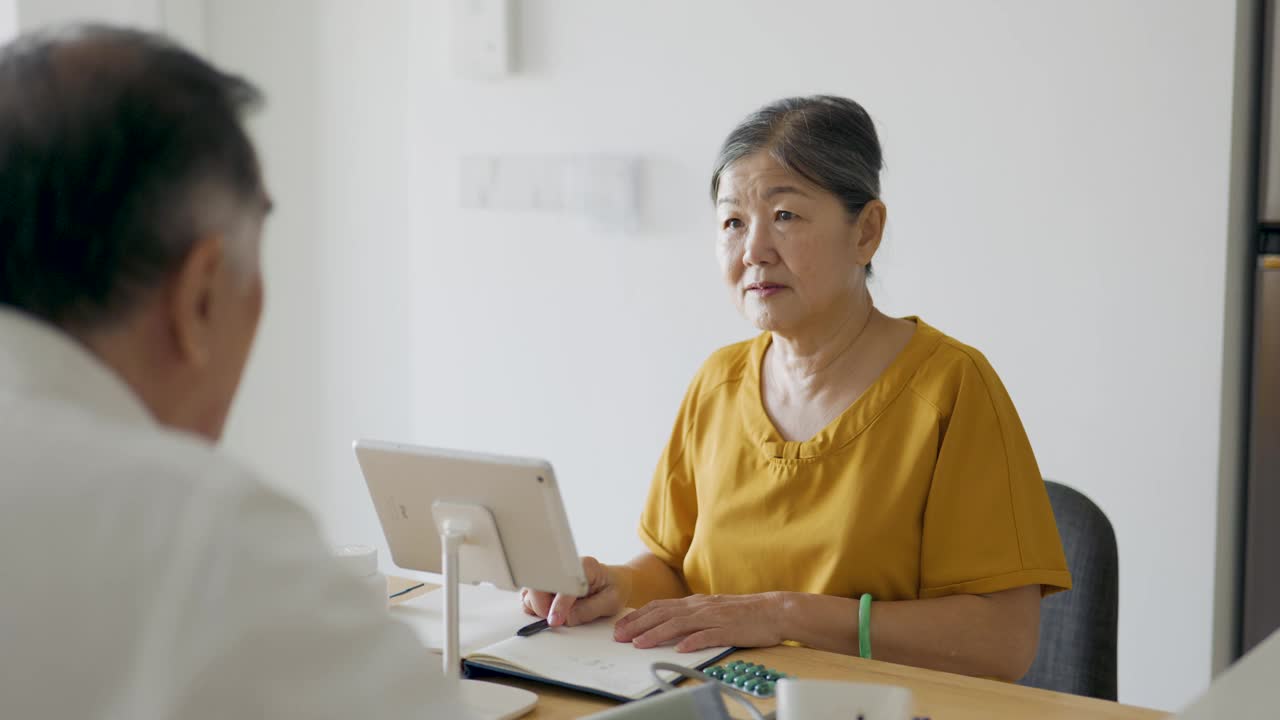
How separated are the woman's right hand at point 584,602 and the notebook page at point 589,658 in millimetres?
26

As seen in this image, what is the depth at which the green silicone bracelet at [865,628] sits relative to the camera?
1623 mm

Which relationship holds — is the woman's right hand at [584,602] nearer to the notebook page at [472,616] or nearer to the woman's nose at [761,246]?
the notebook page at [472,616]

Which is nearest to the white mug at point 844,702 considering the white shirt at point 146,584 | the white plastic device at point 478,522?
the white plastic device at point 478,522

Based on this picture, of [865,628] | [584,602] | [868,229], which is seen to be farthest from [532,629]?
[868,229]

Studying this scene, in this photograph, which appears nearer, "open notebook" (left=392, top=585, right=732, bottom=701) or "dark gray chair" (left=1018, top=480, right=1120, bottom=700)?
"open notebook" (left=392, top=585, right=732, bottom=701)

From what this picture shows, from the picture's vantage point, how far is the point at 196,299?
83 cm

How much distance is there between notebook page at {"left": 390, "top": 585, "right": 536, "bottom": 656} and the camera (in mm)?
1614

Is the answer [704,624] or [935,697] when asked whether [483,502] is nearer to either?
[704,624]

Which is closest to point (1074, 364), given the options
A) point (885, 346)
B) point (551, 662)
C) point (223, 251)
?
point (885, 346)

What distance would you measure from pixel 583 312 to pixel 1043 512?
1.69 m

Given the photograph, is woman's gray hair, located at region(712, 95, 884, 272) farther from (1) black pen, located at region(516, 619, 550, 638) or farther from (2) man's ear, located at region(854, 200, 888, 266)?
(1) black pen, located at region(516, 619, 550, 638)

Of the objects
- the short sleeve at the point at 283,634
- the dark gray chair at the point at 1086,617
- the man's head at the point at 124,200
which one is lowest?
the dark gray chair at the point at 1086,617

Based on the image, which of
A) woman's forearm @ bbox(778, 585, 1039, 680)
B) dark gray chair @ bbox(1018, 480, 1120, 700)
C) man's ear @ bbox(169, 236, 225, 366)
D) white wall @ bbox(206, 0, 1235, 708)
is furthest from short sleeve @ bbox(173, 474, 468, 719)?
white wall @ bbox(206, 0, 1235, 708)

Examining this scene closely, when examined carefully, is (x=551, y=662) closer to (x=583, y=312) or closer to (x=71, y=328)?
(x=71, y=328)
